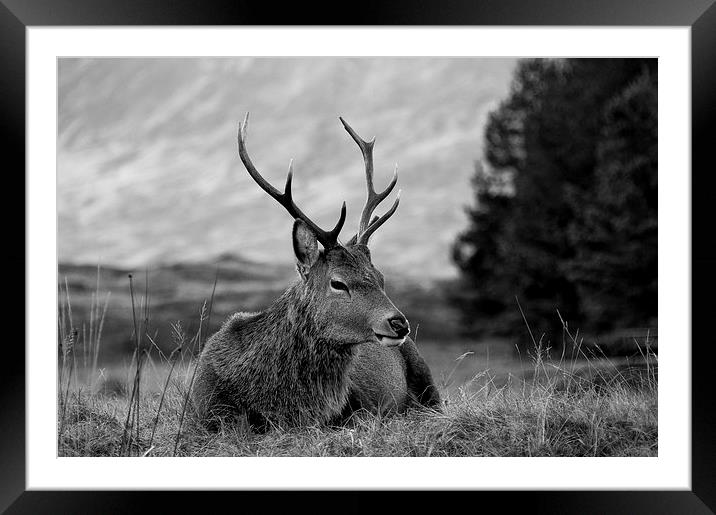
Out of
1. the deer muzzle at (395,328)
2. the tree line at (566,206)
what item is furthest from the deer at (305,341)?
the tree line at (566,206)

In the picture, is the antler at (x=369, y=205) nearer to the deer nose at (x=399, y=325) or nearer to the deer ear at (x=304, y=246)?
the deer ear at (x=304, y=246)

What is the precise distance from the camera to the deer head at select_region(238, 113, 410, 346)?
4.98m

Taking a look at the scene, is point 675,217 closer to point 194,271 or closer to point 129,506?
point 129,506

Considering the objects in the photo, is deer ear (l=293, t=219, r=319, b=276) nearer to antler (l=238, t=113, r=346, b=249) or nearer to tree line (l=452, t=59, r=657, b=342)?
antler (l=238, t=113, r=346, b=249)

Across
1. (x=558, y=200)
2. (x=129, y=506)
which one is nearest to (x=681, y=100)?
(x=129, y=506)

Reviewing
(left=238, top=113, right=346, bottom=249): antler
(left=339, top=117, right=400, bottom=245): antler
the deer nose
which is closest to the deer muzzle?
the deer nose

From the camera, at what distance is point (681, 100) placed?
464 centimetres

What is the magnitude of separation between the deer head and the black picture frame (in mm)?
832

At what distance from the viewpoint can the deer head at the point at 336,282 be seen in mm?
4977

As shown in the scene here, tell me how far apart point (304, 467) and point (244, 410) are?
75 centimetres

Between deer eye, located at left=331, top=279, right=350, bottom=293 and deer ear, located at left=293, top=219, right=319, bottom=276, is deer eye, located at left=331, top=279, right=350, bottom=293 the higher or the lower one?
the lower one
